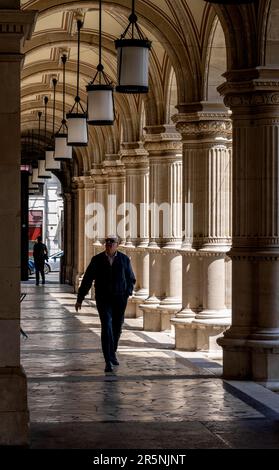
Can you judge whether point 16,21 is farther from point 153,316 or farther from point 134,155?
point 134,155

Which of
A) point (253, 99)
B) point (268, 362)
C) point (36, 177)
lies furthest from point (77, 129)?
point (36, 177)

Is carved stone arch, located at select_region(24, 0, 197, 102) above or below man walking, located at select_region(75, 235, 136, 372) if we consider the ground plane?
above

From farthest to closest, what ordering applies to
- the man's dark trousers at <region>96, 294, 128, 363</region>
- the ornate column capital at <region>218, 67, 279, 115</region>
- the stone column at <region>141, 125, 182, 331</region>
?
the stone column at <region>141, 125, 182, 331</region> < the man's dark trousers at <region>96, 294, 128, 363</region> < the ornate column capital at <region>218, 67, 279, 115</region>

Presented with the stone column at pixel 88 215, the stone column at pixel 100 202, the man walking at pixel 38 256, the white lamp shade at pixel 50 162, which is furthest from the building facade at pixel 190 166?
the man walking at pixel 38 256

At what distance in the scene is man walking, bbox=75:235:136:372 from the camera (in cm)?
1443

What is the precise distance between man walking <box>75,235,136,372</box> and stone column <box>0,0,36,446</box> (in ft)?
16.9

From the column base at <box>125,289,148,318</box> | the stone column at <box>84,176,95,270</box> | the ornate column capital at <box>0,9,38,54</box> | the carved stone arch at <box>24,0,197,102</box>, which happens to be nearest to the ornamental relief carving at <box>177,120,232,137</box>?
the carved stone arch at <box>24,0,197,102</box>

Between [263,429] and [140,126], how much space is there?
1496 cm

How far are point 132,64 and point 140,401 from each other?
357cm

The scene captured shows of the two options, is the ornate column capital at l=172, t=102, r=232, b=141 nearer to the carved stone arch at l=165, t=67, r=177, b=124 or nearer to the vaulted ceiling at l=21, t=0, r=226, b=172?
the vaulted ceiling at l=21, t=0, r=226, b=172

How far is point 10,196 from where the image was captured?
30.2 ft

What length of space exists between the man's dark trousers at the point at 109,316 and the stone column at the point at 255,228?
1.55 m
